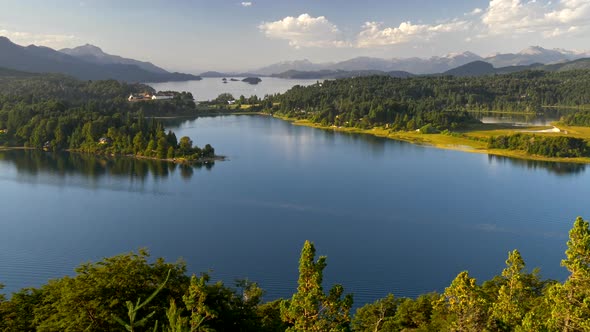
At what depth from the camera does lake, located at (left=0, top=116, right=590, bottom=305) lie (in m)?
16.5

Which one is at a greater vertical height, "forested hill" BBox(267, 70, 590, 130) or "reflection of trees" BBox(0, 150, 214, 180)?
"forested hill" BBox(267, 70, 590, 130)

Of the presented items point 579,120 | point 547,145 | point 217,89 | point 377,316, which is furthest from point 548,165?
point 217,89

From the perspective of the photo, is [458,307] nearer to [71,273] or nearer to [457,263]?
[457,263]

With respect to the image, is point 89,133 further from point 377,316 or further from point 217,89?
point 217,89

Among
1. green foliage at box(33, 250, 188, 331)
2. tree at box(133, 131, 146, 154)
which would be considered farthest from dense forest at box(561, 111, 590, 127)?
green foliage at box(33, 250, 188, 331)

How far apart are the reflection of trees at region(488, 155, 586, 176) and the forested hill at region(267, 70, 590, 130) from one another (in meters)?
16.0

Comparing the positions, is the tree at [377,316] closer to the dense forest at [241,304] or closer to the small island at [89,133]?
the dense forest at [241,304]

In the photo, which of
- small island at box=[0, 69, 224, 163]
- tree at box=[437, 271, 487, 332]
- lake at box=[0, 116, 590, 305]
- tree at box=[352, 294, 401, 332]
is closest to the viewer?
tree at box=[437, 271, 487, 332]

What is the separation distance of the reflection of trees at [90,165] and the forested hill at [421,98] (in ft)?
96.7

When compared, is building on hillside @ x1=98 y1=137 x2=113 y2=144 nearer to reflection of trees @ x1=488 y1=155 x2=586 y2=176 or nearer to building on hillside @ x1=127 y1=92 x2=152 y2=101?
building on hillside @ x1=127 y1=92 x2=152 y2=101

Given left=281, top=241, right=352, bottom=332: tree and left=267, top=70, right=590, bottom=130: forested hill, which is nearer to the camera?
left=281, top=241, right=352, bottom=332: tree

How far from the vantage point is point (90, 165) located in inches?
1339

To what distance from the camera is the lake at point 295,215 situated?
16516 millimetres

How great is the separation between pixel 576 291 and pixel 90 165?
33491mm
